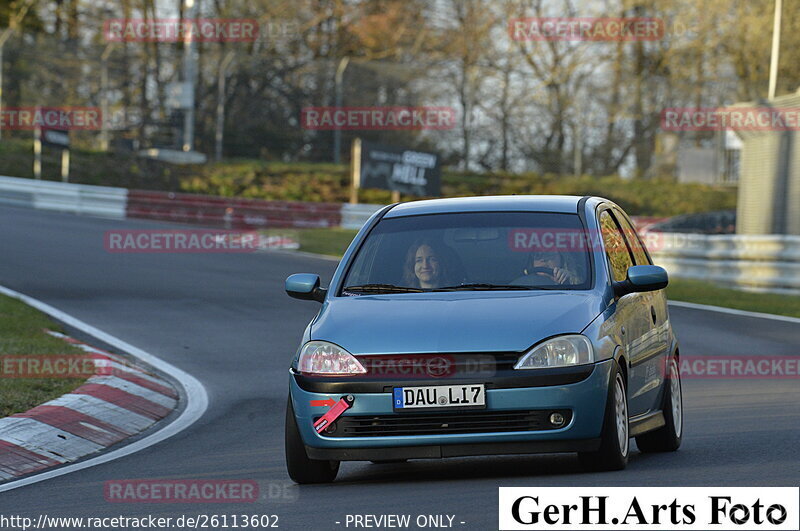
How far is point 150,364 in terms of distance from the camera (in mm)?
13172

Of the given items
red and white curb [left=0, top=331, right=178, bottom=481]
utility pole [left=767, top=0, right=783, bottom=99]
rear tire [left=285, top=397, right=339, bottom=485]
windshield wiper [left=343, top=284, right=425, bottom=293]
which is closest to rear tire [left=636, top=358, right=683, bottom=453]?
windshield wiper [left=343, top=284, right=425, bottom=293]

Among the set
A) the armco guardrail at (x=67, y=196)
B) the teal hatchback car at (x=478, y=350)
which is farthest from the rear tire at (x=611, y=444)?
the armco guardrail at (x=67, y=196)

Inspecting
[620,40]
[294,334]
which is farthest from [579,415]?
[620,40]

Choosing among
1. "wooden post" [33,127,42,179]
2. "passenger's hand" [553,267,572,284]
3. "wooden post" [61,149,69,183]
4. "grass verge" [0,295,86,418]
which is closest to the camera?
"passenger's hand" [553,267,572,284]

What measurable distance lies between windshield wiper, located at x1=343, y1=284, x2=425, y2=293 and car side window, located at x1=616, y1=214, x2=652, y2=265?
→ 1779 mm

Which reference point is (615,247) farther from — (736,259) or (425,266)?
(736,259)

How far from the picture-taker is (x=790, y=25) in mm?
44469

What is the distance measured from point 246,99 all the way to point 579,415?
95.7 ft

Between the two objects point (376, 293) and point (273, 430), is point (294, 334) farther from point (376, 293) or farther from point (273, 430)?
point (376, 293)

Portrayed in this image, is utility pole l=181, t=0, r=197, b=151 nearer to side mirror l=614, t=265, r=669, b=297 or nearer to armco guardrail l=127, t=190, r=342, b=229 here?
armco guardrail l=127, t=190, r=342, b=229

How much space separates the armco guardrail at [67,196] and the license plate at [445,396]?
25051 mm

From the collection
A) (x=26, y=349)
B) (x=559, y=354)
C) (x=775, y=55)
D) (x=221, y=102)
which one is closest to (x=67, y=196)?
(x=221, y=102)

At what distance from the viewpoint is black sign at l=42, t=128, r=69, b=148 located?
3398 cm

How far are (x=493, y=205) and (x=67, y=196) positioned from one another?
80.1 ft
